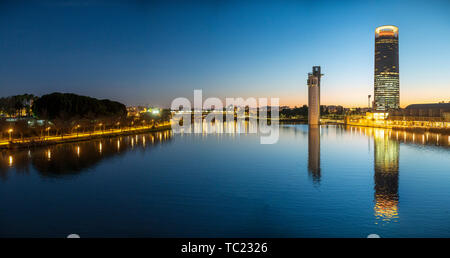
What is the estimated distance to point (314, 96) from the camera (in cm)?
8581

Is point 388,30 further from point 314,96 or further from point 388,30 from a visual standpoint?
point 314,96

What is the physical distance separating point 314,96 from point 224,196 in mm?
78809

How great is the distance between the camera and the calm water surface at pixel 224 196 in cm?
870

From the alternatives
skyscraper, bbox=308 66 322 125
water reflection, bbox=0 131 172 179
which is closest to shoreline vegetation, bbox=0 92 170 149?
water reflection, bbox=0 131 172 179

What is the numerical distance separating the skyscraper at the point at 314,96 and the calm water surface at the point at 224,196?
62796 millimetres

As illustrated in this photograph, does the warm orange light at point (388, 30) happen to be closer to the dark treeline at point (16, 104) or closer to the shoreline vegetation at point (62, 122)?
the shoreline vegetation at point (62, 122)

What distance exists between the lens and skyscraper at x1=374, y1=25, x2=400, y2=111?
421 ft

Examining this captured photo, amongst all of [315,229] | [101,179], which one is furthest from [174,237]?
[101,179]

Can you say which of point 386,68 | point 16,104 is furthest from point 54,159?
point 386,68

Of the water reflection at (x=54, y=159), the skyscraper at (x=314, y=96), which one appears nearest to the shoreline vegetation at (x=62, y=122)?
the water reflection at (x=54, y=159)

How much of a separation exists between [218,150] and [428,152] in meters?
16.8

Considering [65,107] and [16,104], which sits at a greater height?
[16,104]

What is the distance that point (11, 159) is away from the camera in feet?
65.8

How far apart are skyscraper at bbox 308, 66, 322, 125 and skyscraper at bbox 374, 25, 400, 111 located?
57.3 meters
